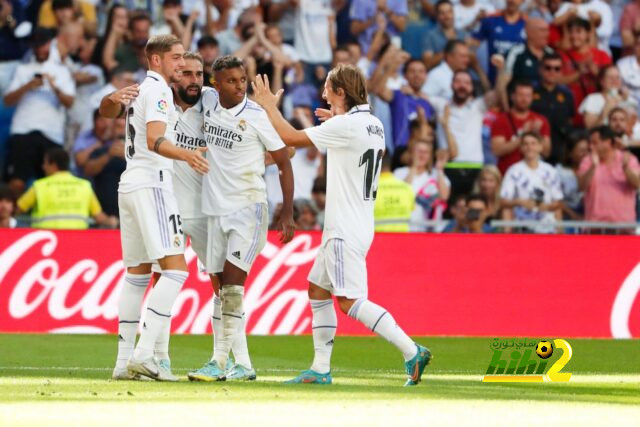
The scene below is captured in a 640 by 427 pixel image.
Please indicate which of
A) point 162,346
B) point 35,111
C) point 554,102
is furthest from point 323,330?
point 554,102

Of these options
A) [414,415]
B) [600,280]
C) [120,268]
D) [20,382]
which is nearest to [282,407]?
[414,415]

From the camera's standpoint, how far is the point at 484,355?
1365 centimetres

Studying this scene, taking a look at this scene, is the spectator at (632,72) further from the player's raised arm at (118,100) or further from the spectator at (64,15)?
the player's raised arm at (118,100)

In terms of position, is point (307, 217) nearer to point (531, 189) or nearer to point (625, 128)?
point (531, 189)

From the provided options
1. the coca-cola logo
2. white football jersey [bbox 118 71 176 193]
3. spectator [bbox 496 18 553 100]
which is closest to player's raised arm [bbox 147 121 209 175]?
white football jersey [bbox 118 71 176 193]

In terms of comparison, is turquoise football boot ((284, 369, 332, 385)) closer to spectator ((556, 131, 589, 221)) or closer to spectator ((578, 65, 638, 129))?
spectator ((556, 131, 589, 221))

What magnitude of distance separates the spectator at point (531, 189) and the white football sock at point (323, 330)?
868 cm

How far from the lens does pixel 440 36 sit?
20125 mm

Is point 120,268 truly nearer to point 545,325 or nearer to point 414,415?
point 545,325

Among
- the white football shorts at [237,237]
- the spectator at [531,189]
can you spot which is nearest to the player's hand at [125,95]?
the white football shorts at [237,237]

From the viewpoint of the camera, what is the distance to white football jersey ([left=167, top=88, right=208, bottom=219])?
35.3ft

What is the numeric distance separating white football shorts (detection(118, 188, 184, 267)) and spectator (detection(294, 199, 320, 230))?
24.5 feet

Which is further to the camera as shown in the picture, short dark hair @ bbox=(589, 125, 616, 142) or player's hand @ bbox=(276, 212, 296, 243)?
short dark hair @ bbox=(589, 125, 616, 142)

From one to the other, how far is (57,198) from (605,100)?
8405 mm
